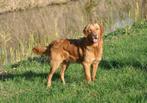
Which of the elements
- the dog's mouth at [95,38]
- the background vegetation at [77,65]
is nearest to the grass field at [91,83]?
the background vegetation at [77,65]

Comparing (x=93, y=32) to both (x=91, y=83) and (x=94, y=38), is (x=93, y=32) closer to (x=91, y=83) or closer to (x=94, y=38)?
(x=94, y=38)

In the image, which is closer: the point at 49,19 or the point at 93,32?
the point at 93,32

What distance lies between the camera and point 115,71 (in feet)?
31.4

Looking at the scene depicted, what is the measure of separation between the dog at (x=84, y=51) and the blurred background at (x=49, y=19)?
5.30 metres

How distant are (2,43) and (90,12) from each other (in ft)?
18.0

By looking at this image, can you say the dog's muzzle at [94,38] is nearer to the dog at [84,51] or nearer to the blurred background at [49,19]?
the dog at [84,51]

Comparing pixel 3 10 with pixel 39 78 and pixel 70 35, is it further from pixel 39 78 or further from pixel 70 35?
pixel 39 78

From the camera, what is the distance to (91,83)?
345 inches

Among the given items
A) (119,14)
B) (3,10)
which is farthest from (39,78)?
Result: (3,10)

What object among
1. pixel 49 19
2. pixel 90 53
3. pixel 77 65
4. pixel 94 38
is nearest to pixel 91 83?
pixel 90 53

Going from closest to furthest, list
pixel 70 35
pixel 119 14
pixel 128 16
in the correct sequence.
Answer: pixel 70 35, pixel 128 16, pixel 119 14

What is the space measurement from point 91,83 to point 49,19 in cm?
1367

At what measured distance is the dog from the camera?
8914 mm

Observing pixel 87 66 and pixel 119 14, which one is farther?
pixel 119 14
